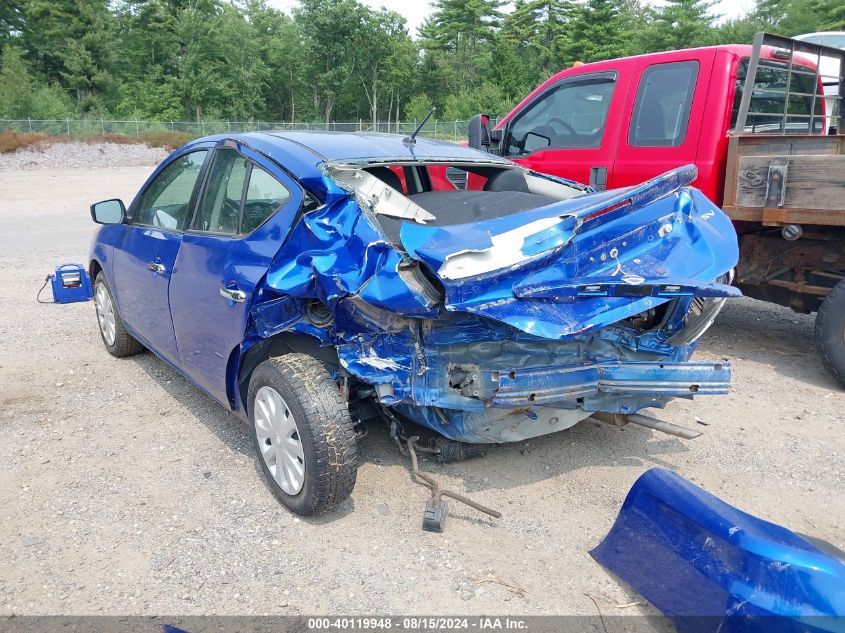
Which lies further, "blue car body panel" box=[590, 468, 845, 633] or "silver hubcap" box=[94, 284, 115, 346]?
"silver hubcap" box=[94, 284, 115, 346]

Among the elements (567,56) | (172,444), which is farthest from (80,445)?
(567,56)

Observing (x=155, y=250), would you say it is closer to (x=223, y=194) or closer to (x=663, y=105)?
(x=223, y=194)

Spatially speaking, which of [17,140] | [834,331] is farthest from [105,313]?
[17,140]

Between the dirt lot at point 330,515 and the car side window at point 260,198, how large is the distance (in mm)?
1347

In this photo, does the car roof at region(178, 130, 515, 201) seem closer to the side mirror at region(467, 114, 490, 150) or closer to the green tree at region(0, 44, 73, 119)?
the side mirror at region(467, 114, 490, 150)

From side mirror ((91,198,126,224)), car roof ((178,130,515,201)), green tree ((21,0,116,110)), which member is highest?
green tree ((21,0,116,110))

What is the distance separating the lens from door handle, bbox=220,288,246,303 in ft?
10.7

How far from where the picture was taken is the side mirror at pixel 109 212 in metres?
4.75

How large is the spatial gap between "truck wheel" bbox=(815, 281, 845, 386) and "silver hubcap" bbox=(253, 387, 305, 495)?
149 inches

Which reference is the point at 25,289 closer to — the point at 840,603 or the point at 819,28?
the point at 840,603

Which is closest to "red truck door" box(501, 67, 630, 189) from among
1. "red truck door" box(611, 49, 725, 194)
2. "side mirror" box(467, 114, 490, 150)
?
"red truck door" box(611, 49, 725, 194)

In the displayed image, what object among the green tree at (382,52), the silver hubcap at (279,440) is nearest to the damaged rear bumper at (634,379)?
the silver hubcap at (279,440)

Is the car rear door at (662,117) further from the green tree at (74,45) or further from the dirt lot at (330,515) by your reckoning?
the green tree at (74,45)

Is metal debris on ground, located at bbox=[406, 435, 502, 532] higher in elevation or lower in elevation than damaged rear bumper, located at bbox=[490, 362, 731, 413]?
lower
